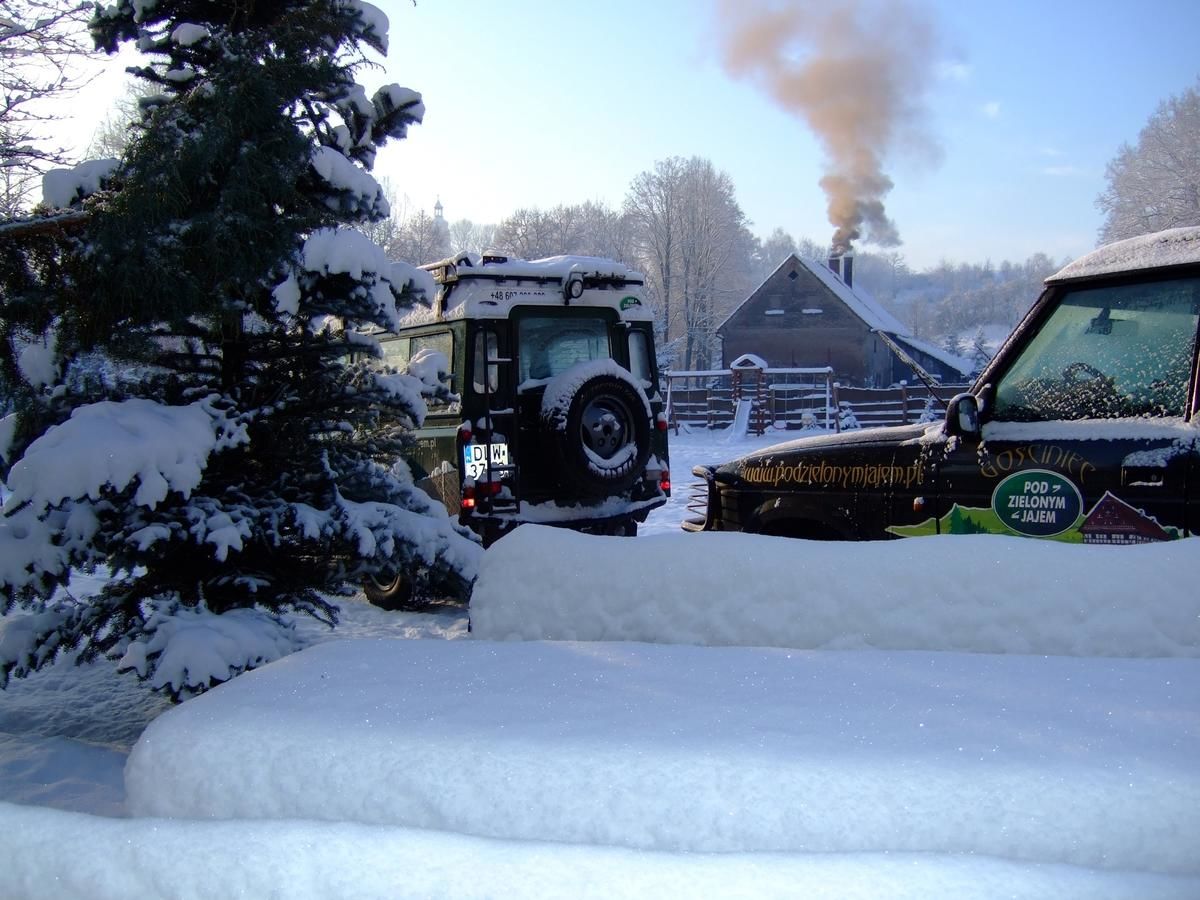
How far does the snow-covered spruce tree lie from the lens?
3707 millimetres

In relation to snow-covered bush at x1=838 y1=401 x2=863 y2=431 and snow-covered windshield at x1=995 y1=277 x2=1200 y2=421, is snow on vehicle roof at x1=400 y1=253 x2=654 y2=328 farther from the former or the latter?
snow-covered bush at x1=838 y1=401 x2=863 y2=431

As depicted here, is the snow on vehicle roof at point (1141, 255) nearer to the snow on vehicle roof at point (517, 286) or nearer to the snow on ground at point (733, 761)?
the snow on ground at point (733, 761)

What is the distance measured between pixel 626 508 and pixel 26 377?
5.02m

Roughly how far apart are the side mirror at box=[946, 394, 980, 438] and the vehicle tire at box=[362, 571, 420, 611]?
4.32m

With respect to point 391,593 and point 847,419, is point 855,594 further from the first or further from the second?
point 847,419

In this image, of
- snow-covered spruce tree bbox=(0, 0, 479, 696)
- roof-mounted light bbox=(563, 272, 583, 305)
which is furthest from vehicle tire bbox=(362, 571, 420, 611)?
roof-mounted light bbox=(563, 272, 583, 305)

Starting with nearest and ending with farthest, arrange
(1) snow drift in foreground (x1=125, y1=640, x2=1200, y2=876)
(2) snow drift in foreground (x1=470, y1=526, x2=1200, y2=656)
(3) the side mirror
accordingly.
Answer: (1) snow drift in foreground (x1=125, y1=640, x2=1200, y2=876)
(2) snow drift in foreground (x1=470, y1=526, x2=1200, y2=656)
(3) the side mirror

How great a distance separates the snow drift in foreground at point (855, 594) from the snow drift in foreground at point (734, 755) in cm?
27

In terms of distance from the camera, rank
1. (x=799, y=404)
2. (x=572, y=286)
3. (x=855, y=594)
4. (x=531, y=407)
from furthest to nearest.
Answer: (x=799, y=404) < (x=572, y=286) < (x=531, y=407) < (x=855, y=594)

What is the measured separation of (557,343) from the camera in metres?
8.11

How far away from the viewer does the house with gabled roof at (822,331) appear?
42.2 meters

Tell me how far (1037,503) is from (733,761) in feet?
8.25

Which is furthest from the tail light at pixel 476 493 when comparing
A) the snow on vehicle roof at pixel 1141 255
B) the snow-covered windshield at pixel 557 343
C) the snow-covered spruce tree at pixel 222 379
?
the snow on vehicle roof at pixel 1141 255

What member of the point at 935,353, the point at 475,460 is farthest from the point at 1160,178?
the point at 475,460
